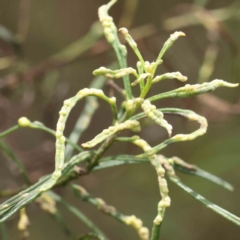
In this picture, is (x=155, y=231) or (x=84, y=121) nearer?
(x=155, y=231)

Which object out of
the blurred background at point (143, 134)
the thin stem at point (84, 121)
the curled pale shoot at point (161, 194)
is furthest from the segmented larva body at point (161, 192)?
the blurred background at point (143, 134)

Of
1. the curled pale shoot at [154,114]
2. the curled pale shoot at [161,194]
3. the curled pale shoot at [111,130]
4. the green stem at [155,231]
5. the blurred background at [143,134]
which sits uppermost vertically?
the blurred background at [143,134]

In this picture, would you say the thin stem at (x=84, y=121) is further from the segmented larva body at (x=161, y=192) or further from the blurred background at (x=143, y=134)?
the blurred background at (x=143, y=134)

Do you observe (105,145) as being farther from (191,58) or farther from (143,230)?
(191,58)

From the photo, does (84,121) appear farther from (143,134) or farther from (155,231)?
(143,134)

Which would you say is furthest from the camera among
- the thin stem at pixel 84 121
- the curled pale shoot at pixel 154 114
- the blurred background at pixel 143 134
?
the blurred background at pixel 143 134

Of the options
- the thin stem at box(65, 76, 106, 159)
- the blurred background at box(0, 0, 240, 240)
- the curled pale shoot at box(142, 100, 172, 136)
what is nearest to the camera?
the curled pale shoot at box(142, 100, 172, 136)

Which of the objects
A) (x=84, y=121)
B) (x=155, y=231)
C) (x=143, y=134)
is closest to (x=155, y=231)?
(x=155, y=231)

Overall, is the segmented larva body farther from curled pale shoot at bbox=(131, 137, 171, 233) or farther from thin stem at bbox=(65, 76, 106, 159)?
thin stem at bbox=(65, 76, 106, 159)

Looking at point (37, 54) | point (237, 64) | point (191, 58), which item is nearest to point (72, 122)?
point (37, 54)

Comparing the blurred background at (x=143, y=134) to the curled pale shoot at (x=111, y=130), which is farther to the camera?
the blurred background at (x=143, y=134)

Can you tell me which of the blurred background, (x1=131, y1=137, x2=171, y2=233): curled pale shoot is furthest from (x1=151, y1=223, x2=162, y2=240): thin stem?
the blurred background

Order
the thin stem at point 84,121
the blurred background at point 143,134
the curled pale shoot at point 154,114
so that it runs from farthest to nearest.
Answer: the blurred background at point 143,134 < the thin stem at point 84,121 < the curled pale shoot at point 154,114
